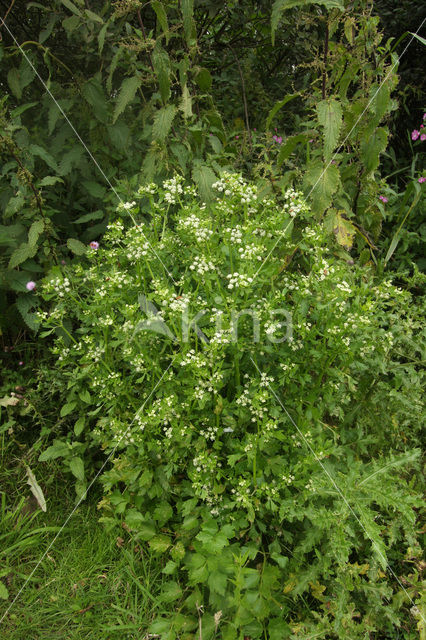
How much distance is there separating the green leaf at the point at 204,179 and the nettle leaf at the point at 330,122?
0.55m

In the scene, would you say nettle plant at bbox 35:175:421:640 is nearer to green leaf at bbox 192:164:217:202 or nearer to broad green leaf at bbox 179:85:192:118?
green leaf at bbox 192:164:217:202

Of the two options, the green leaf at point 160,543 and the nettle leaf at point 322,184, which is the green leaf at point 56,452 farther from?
the nettle leaf at point 322,184

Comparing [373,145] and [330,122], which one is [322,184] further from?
[373,145]

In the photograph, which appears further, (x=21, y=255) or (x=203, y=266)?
(x=21, y=255)

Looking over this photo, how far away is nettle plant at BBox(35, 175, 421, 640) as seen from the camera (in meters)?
1.63

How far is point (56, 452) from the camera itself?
2.16 metres

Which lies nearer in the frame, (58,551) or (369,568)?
(369,568)

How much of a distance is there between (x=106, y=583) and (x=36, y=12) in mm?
2993

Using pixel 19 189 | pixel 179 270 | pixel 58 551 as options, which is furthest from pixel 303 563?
pixel 19 189

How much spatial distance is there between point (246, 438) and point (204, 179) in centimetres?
123

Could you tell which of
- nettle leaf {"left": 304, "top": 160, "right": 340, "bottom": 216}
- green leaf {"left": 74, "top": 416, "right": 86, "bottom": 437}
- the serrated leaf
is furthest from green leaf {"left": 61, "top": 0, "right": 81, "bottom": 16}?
the serrated leaf

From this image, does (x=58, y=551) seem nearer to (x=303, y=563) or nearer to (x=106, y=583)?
(x=106, y=583)

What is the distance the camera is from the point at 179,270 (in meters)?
2.15

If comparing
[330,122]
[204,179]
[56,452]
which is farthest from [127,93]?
[56,452]
